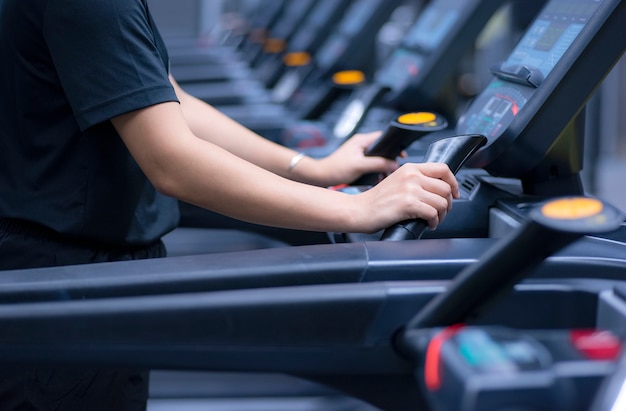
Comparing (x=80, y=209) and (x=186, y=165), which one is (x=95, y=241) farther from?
(x=186, y=165)

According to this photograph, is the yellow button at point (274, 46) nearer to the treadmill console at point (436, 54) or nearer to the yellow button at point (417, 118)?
the treadmill console at point (436, 54)

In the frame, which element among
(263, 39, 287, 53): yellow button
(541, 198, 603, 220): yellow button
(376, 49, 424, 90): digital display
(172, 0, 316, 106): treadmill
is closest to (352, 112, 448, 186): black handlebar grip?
(541, 198, 603, 220): yellow button

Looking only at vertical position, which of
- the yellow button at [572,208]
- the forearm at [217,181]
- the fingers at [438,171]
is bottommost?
the forearm at [217,181]

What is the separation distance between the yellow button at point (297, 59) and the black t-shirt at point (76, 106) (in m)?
3.30

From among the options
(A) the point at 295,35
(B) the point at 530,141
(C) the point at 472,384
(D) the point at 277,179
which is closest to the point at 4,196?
(D) the point at 277,179

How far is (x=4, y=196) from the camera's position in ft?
4.62

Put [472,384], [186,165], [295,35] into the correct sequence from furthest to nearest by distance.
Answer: [295,35]
[186,165]
[472,384]

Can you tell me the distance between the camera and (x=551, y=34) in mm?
1571

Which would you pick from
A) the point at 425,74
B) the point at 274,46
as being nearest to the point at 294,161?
the point at 425,74

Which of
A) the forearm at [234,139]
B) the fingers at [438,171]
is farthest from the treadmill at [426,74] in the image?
the fingers at [438,171]

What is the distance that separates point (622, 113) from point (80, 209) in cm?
530

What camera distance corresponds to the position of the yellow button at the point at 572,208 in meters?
0.78

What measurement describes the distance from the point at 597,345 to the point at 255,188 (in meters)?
0.60

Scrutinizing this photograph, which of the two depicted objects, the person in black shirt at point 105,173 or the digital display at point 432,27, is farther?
the digital display at point 432,27
